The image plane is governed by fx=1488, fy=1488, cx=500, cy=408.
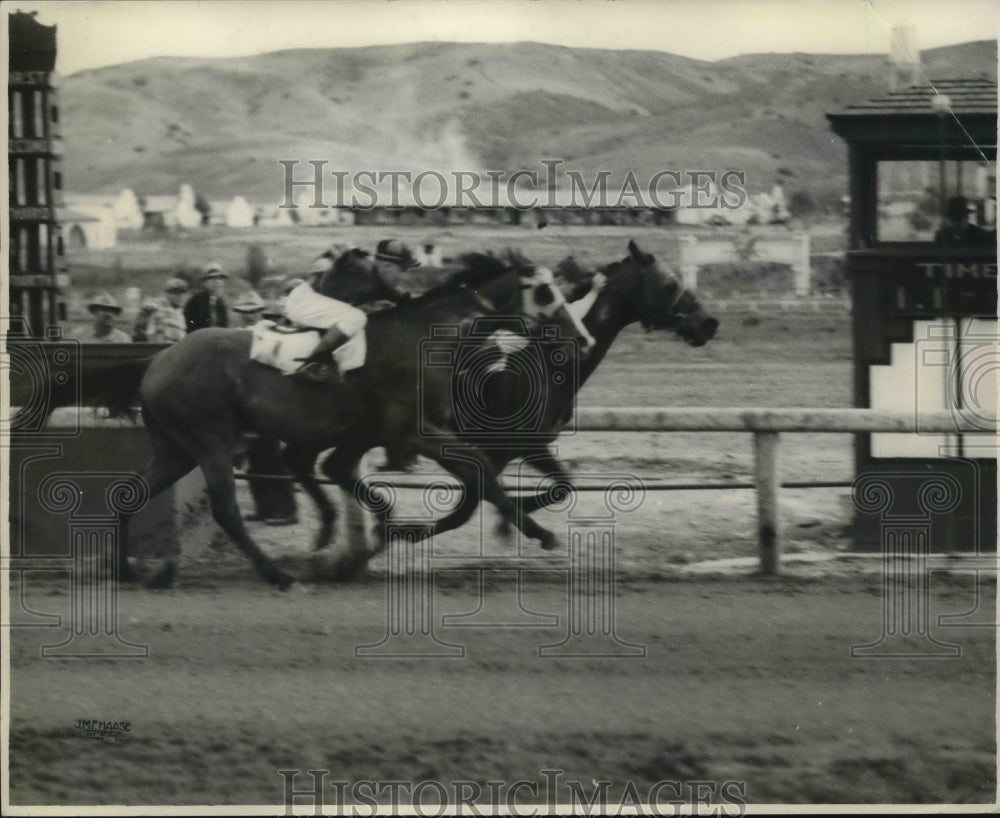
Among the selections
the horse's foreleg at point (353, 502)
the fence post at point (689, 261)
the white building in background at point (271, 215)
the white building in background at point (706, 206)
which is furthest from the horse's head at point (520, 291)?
the horse's foreleg at point (353, 502)

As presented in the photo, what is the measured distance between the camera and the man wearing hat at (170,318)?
5.36 metres

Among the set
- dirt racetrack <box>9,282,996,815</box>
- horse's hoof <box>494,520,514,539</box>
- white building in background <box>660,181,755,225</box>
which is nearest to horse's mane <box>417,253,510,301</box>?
dirt racetrack <box>9,282,996,815</box>

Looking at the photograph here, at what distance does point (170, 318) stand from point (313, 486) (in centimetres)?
80

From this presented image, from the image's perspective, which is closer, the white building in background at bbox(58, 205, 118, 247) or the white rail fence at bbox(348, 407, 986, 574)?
the white building in background at bbox(58, 205, 118, 247)

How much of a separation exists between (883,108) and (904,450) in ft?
4.11

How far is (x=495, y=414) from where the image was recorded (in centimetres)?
541

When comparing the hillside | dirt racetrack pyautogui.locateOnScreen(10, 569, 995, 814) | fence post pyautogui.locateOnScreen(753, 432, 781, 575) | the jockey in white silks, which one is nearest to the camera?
dirt racetrack pyautogui.locateOnScreen(10, 569, 995, 814)

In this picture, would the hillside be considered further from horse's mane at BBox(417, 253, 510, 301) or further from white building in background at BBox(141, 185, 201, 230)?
horse's mane at BBox(417, 253, 510, 301)

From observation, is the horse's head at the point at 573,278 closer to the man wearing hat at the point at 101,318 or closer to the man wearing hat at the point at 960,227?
the man wearing hat at the point at 960,227

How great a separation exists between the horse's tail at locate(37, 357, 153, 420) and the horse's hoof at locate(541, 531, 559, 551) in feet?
5.16

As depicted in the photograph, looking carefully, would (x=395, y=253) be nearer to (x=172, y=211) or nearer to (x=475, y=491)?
(x=172, y=211)

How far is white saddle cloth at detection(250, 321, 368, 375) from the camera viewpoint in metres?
5.45

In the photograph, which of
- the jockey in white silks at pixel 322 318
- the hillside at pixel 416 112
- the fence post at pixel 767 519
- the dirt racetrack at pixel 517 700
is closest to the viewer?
the dirt racetrack at pixel 517 700

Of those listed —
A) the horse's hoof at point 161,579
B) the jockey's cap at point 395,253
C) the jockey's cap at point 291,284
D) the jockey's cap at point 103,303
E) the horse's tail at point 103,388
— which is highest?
the jockey's cap at point 395,253
